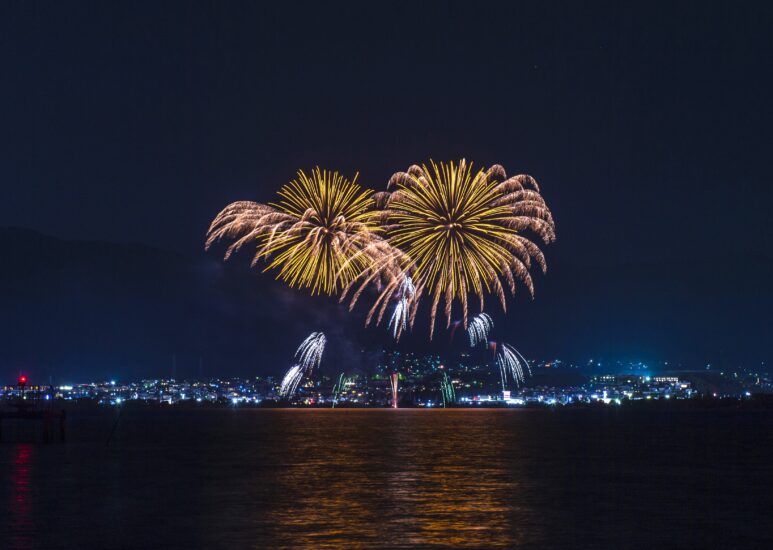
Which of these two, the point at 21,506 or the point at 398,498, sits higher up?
the point at 21,506

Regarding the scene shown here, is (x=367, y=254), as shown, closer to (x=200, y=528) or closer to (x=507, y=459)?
(x=507, y=459)

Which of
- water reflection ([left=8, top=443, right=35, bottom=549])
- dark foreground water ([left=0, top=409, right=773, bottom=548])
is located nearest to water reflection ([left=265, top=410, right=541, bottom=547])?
dark foreground water ([left=0, top=409, right=773, bottom=548])

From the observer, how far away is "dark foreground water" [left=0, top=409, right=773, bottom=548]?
147 feet

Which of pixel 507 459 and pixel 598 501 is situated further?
pixel 507 459

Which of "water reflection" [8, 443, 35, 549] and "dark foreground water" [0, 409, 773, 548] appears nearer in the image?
"water reflection" [8, 443, 35, 549]

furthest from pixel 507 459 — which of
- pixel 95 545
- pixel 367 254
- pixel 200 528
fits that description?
pixel 95 545

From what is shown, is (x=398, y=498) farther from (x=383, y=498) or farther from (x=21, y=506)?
(x=21, y=506)

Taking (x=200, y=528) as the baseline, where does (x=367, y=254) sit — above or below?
above

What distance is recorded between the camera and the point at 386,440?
125m

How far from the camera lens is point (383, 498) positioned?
58.8m

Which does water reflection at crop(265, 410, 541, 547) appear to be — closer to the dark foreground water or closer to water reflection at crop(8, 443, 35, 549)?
the dark foreground water

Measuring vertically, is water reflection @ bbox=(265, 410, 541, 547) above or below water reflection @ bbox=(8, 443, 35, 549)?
below

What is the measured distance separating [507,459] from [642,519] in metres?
41.3

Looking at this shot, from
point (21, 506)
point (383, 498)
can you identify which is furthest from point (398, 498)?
point (21, 506)
